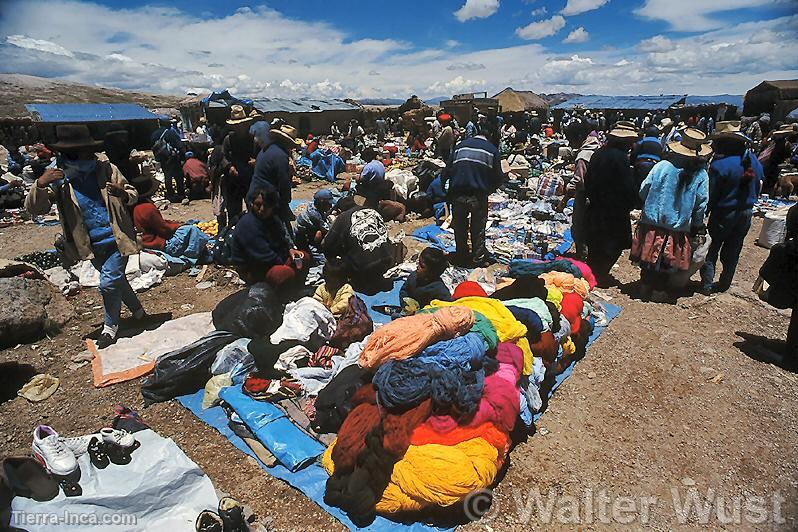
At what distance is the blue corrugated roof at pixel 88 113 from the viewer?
20.2m

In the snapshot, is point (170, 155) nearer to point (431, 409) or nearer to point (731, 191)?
point (431, 409)

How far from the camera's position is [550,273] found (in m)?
4.70

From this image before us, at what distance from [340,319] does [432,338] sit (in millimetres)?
1524

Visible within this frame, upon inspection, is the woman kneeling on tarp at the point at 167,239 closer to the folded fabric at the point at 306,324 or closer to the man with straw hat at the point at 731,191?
the folded fabric at the point at 306,324

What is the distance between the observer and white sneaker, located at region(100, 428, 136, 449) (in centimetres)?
263

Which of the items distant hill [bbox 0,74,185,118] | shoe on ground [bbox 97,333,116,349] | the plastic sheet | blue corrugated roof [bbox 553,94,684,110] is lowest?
the plastic sheet

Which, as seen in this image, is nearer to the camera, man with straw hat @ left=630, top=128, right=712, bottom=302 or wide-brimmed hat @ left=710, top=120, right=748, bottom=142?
man with straw hat @ left=630, top=128, right=712, bottom=302

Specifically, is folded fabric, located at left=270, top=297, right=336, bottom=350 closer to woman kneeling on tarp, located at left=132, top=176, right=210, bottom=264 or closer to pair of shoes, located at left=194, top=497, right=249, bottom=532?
pair of shoes, located at left=194, top=497, right=249, bottom=532

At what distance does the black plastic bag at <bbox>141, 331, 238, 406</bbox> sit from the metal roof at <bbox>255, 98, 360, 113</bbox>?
2219 cm

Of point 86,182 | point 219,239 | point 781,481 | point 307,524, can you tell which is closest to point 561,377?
point 781,481

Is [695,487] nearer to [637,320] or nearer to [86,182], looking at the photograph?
[637,320]

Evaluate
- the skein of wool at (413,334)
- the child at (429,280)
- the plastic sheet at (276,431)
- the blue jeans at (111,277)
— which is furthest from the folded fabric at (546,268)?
the blue jeans at (111,277)

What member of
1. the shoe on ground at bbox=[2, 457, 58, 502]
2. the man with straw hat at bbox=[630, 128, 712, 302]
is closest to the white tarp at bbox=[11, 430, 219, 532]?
the shoe on ground at bbox=[2, 457, 58, 502]

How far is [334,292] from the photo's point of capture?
450 cm
